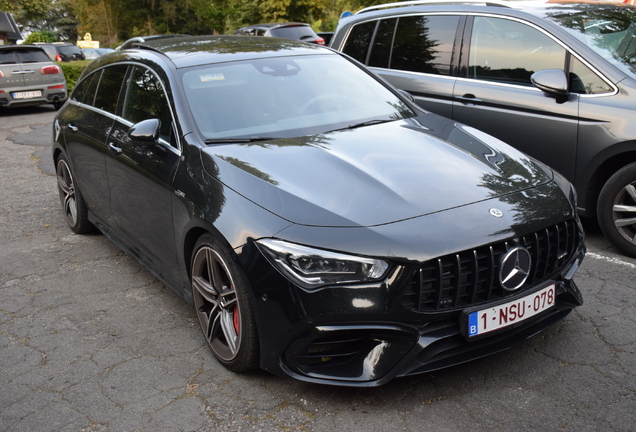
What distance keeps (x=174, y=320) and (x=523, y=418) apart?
2.15 metres

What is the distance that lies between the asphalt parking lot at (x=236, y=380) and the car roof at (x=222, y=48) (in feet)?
5.21

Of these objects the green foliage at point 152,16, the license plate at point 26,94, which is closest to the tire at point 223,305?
the license plate at point 26,94

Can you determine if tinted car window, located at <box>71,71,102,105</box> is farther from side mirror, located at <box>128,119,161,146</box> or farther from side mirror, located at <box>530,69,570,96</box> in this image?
side mirror, located at <box>530,69,570,96</box>

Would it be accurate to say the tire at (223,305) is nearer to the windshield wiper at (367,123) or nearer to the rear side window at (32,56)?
the windshield wiper at (367,123)

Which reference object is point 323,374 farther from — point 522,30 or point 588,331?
point 522,30

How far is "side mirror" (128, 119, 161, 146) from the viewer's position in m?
3.65

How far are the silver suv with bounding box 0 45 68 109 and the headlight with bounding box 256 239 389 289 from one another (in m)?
13.3

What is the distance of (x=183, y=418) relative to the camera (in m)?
2.92

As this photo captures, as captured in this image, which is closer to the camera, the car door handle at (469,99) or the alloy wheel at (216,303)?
the alloy wheel at (216,303)

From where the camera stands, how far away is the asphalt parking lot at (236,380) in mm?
2844

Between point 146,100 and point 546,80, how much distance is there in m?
2.78

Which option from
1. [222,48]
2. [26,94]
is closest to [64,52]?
[26,94]

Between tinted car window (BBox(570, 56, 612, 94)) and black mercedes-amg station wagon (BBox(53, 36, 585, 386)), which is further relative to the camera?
tinted car window (BBox(570, 56, 612, 94))

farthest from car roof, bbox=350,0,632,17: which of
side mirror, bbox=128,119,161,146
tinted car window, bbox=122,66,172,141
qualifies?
side mirror, bbox=128,119,161,146
